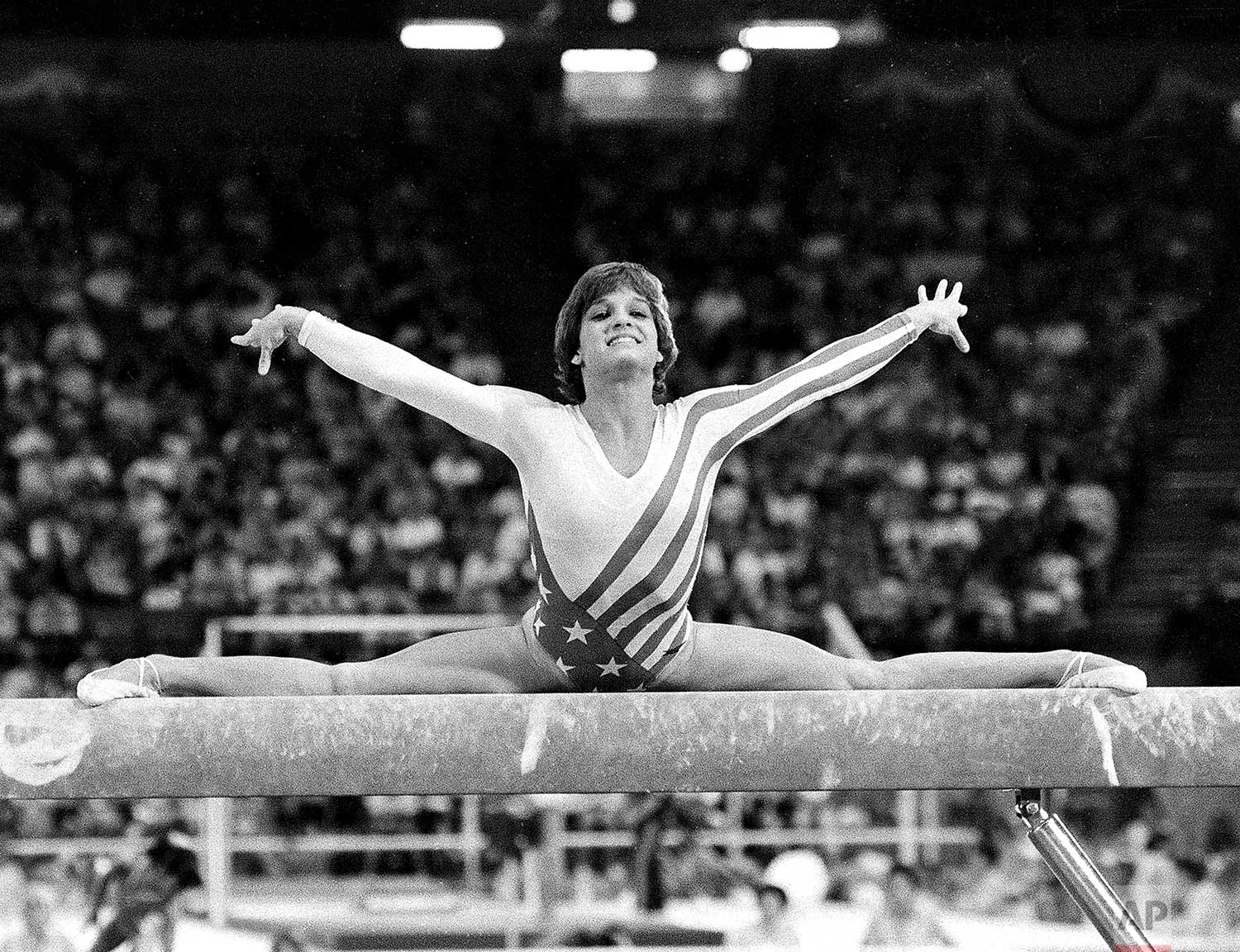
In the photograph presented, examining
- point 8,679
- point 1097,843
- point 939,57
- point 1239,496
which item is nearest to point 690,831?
point 1097,843

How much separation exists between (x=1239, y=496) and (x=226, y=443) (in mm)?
7102

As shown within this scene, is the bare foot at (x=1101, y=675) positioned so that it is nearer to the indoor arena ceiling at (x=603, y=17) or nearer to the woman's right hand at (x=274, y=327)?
the woman's right hand at (x=274, y=327)

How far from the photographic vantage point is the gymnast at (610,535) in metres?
3.32

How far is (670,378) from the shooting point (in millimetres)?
11984

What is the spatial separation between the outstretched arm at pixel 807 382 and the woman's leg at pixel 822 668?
1.46ft

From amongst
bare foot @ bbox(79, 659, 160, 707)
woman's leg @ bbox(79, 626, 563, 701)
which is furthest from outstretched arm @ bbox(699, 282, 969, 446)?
bare foot @ bbox(79, 659, 160, 707)

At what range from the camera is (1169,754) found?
121 inches

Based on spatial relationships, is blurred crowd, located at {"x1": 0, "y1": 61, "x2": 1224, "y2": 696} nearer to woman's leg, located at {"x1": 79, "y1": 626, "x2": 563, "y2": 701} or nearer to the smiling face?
woman's leg, located at {"x1": 79, "y1": 626, "x2": 563, "y2": 701}

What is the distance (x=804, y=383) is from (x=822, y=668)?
1.98ft

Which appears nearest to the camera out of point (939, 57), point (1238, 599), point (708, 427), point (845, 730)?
point (845, 730)

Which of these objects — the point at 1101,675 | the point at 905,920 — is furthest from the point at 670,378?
the point at 1101,675

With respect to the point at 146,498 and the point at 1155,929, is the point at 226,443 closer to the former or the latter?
the point at 146,498

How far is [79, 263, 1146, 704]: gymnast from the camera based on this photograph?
3.32 m

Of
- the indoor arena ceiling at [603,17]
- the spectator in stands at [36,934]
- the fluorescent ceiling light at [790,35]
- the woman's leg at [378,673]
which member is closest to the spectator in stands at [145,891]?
the spectator in stands at [36,934]
